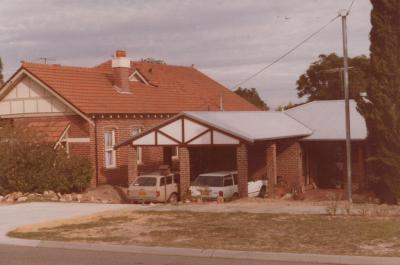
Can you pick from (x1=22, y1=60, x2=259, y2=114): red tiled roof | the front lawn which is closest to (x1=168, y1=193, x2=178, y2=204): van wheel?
(x1=22, y1=60, x2=259, y2=114): red tiled roof

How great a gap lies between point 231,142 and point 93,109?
28.7ft

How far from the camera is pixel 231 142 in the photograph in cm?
2423

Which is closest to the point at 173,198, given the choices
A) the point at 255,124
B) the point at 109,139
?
the point at 255,124

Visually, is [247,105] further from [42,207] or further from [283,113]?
[42,207]

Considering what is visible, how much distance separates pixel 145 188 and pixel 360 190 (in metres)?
10.9

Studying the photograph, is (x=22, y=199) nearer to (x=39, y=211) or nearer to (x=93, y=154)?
(x=39, y=211)

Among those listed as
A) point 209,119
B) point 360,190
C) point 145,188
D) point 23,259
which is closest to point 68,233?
point 23,259

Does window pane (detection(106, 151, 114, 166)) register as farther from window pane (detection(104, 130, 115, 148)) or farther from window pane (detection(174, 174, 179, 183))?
window pane (detection(174, 174, 179, 183))

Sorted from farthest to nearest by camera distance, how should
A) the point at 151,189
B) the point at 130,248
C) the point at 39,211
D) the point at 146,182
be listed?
the point at 146,182
the point at 151,189
the point at 39,211
the point at 130,248

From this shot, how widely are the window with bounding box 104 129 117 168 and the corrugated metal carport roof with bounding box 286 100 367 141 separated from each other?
10283mm

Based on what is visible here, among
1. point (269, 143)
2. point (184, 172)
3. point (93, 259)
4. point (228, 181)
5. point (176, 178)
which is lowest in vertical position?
point (93, 259)

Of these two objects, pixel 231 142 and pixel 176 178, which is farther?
pixel 176 178

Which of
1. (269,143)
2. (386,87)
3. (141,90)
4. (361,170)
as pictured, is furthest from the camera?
(141,90)

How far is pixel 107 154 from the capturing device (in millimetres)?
30250
